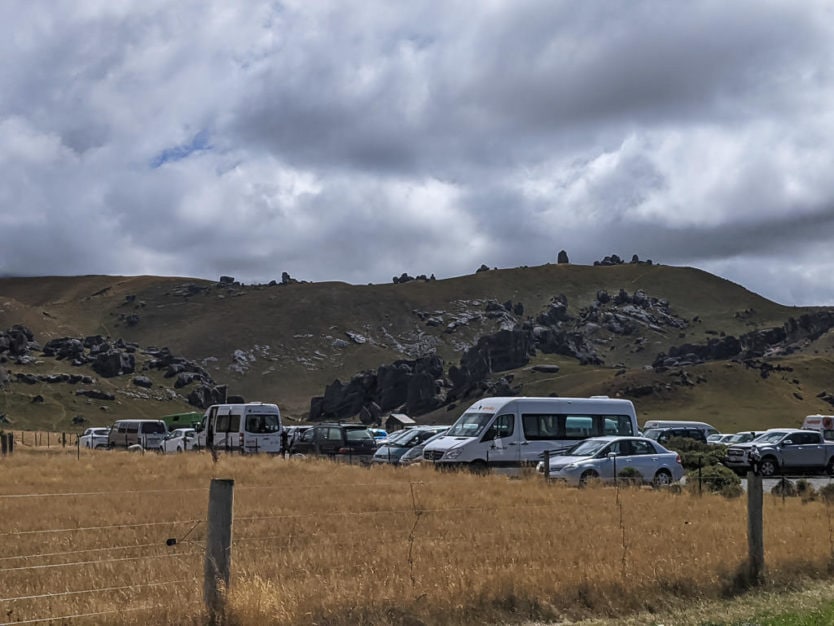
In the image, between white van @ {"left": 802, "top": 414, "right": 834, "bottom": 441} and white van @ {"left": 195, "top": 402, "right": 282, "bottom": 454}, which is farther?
white van @ {"left": 802, "top": 414, "right": 834, "bottom": 441}

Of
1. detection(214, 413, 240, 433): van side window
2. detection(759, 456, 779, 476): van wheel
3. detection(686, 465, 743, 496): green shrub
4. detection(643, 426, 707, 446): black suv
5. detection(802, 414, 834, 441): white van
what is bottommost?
detection(759, 456, 779, 476): van wheel

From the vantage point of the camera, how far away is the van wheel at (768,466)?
3319 cm

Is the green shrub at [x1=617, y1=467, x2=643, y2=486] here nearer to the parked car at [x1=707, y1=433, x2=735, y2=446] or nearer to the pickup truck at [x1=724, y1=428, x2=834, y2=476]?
the pickup truck at [x1=724, y1=428, x2=834, y2=476]

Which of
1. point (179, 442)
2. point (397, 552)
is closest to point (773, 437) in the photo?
point (397, 552)

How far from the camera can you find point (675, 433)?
136 ft

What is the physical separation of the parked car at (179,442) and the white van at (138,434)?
0.88 metres

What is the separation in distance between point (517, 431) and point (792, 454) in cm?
1198

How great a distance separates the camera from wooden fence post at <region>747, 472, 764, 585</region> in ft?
34.9

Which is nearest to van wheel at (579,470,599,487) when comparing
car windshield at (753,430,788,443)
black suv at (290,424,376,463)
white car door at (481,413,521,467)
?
white car door at (481,413,521,467)

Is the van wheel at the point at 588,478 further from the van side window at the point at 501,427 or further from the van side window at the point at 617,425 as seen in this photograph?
the van side window at the point at 617,425

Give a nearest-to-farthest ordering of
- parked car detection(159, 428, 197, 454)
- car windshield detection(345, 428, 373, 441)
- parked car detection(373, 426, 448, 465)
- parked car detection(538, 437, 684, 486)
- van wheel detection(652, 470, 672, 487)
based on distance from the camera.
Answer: parked car detection(538, 437, 684, 486)
van wheel detection(652, 470, 672, 487)
parked car detection(373, 426, 448, 465)
car windshield detection(345, 428, 373, 441)
parked car detection(159, 428, 197, 454)

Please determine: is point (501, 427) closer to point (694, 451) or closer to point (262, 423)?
point (262, 423)

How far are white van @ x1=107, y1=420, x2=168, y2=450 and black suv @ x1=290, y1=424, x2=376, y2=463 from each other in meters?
15.6

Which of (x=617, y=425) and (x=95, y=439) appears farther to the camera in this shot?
(x=95, y=439)
